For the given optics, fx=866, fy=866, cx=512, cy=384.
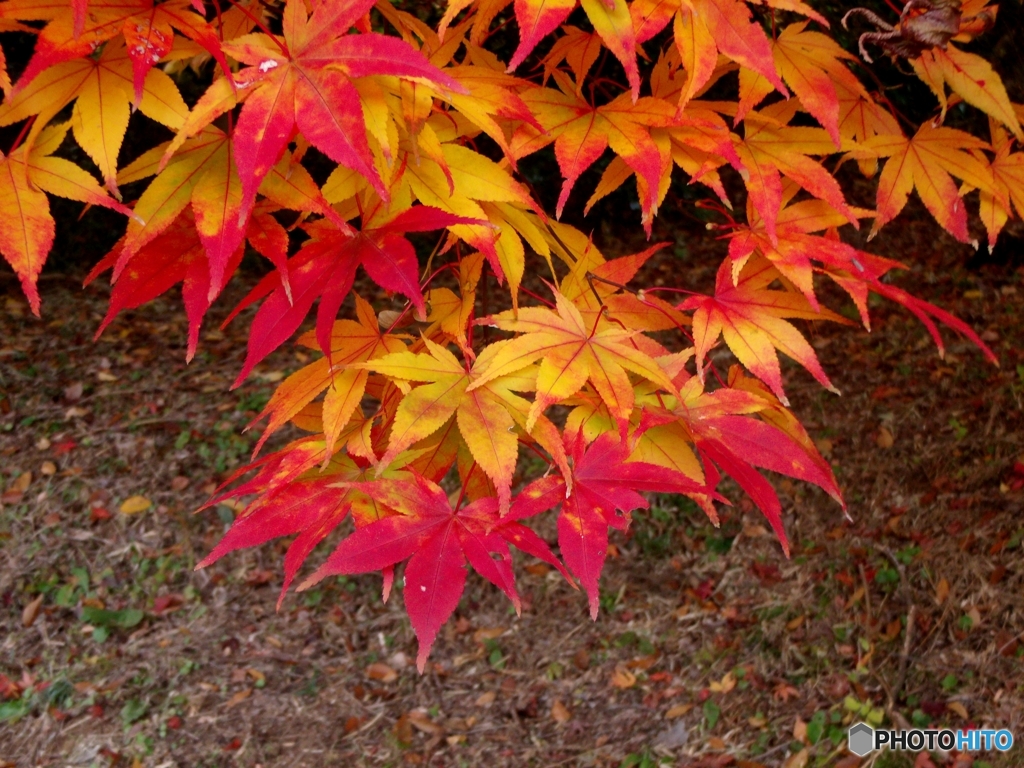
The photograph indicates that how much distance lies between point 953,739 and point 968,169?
1.74 metres

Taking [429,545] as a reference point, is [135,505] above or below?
below

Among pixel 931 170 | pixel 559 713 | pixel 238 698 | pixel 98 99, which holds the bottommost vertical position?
pixel 238 698

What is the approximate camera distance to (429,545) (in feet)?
3.27

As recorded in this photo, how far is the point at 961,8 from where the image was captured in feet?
4.13

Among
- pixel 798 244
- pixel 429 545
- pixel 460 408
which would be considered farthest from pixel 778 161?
pixel 429 545

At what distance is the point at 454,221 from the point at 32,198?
0.44 m

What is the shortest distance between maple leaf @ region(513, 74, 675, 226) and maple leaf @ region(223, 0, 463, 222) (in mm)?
322

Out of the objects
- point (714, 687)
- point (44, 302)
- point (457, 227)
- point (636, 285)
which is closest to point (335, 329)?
point (457, 227)

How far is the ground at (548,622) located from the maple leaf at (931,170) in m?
1.69

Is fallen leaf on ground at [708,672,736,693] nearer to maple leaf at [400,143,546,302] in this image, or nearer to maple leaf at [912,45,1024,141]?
maple leaf at [912,45,1024,141]

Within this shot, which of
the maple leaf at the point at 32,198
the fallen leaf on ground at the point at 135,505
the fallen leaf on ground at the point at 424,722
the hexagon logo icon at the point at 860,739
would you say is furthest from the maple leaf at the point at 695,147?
the fallen leaf on ground at the point at 135,505

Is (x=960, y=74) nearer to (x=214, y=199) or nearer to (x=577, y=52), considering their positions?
(x=577, y=52)

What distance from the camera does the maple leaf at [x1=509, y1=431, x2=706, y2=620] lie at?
0.99 metres

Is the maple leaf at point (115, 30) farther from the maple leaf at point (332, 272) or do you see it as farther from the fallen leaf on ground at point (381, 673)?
the fallen leaf on ground at point (381, 673)
